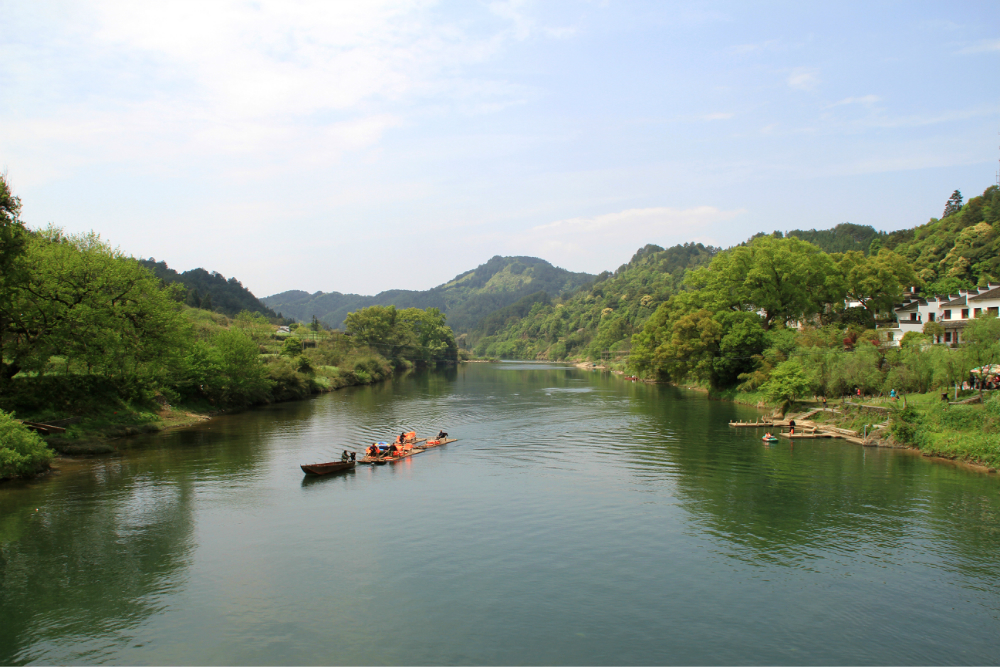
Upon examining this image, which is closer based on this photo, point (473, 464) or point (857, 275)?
point (473, 464)

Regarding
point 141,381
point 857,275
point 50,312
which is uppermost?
point 857,275

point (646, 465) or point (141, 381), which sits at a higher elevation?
point (141, 381)

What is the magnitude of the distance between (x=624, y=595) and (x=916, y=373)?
38660 mm

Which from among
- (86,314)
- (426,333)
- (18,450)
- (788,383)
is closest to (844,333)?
(788,383)

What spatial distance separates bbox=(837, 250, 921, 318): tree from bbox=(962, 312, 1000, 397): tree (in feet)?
83.6

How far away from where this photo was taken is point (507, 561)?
67.8 ft

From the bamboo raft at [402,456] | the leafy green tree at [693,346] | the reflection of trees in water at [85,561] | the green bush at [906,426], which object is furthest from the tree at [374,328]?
the green bush at [906,426]

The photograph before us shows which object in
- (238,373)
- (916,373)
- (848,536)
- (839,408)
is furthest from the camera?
(238,373)

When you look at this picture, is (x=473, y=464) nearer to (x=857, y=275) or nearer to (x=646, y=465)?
(x=646, y=465)

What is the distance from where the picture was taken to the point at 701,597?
18.1 m

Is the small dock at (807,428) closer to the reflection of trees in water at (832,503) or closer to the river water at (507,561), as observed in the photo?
the reflection of trees in water at (832,503)

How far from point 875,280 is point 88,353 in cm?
7796

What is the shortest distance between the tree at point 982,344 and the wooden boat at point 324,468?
133ft

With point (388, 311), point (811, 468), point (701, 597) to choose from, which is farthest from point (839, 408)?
point (388, 311)
